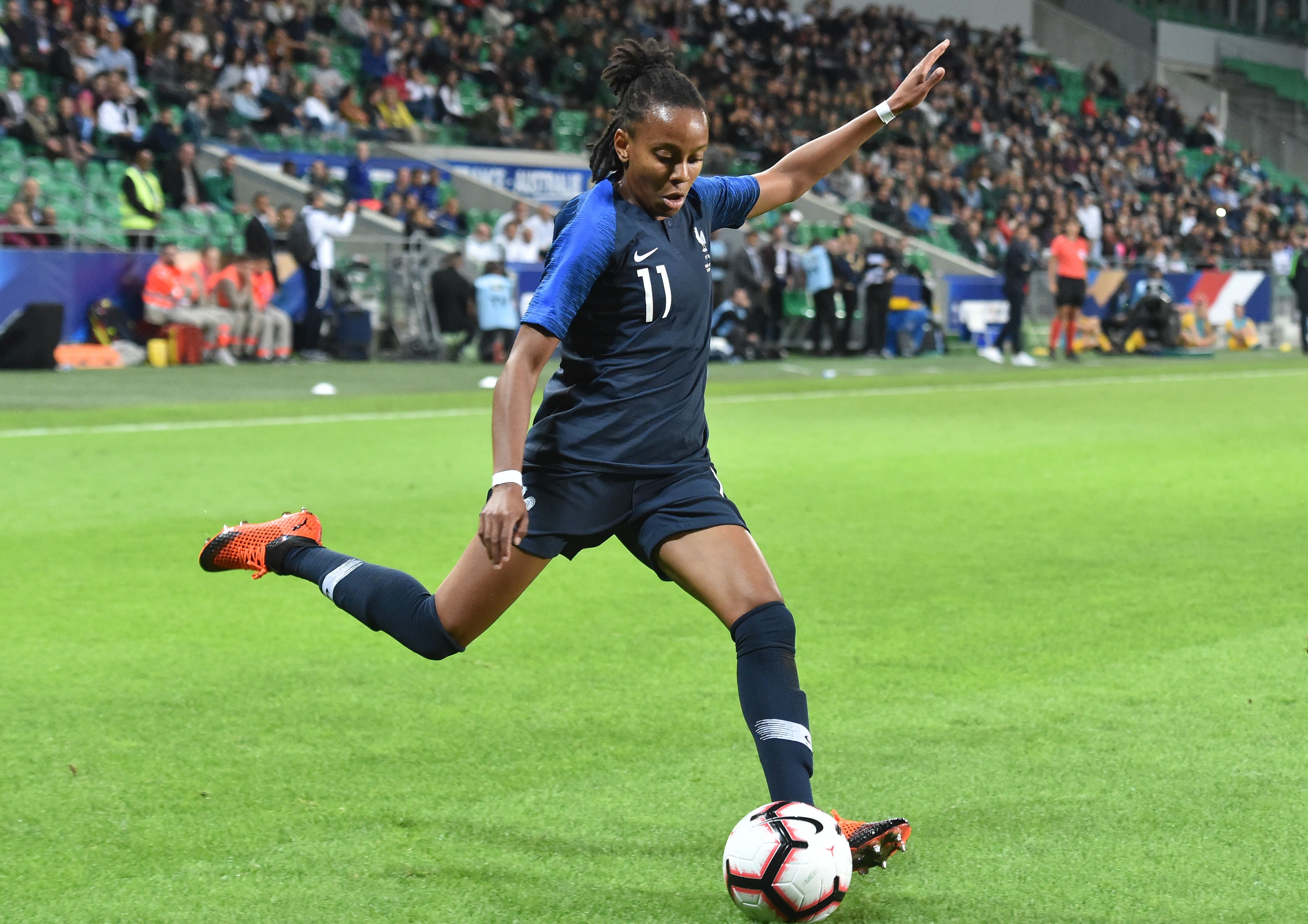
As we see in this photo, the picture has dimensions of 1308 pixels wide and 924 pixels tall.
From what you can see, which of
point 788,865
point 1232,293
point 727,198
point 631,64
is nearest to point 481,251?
point 1232,293

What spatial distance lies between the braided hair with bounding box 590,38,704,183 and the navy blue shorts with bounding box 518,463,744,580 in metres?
0.81

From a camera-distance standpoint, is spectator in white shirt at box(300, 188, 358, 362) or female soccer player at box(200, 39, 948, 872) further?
spectator in white shirt at box(300, 188, 358, 362)

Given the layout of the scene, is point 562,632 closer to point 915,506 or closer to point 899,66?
point 915,506

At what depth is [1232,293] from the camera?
103 feet

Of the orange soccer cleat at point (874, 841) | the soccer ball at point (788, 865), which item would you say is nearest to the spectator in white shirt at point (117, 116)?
the orange soccer cleat at point (874, 841)

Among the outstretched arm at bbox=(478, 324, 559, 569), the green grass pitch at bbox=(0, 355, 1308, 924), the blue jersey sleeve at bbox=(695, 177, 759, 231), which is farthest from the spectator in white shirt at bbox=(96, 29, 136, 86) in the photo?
the outstretched arm at bbox=(478, 324, 559, 569)

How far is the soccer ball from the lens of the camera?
3469 mm

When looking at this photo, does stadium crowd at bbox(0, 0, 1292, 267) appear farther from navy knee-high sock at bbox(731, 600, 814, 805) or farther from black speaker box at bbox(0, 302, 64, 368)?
navy knee-high sock at bbox(731, 600, 814, 805)

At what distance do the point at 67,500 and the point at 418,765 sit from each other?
5.87m

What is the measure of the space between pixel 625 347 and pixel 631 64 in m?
0.75

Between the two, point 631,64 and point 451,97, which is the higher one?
point 451,97

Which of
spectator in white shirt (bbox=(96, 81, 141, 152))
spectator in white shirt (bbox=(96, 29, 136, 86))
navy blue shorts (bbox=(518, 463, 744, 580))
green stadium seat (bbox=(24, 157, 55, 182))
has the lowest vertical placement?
navy blue shorts (bbox=(518, 463, 744, 580))

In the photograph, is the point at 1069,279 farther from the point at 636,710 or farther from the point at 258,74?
the point at 636,710

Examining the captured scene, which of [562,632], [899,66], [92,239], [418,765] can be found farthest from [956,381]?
[899,66]
